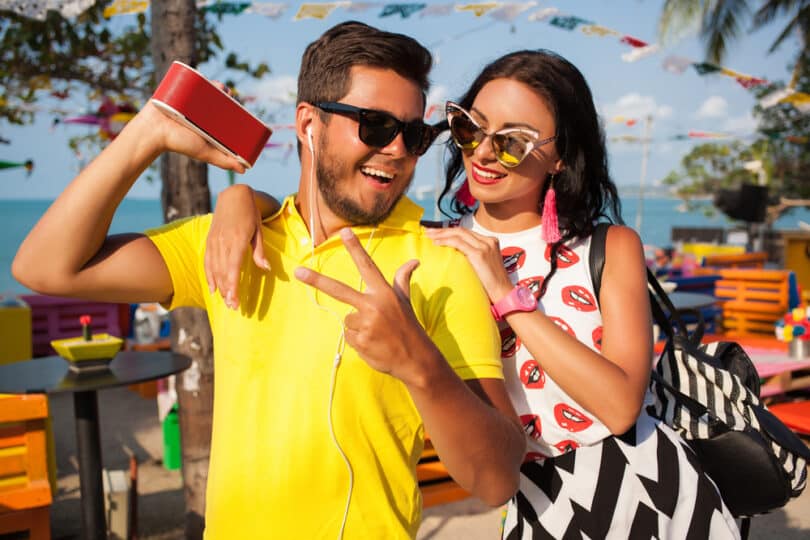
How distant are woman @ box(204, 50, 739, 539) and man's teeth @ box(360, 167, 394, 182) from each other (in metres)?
0.16

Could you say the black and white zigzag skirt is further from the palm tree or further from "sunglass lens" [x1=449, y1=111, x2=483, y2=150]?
the palm tree

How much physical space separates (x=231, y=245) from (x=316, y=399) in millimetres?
366

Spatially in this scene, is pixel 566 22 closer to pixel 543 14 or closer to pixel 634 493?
pixel 543 14

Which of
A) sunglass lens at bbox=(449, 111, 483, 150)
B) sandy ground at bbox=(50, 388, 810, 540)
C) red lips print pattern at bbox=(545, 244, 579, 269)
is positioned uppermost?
sunglass lens at bbox=(449, 111, 483, 150)

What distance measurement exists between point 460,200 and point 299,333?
3.21 ft

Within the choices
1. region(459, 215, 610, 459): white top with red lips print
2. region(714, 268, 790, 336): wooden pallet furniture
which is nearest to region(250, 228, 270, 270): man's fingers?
region(459, 215, 610, 459): white top with red lips print

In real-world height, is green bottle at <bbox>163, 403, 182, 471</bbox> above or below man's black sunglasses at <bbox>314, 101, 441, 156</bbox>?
below

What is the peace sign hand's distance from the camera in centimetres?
114

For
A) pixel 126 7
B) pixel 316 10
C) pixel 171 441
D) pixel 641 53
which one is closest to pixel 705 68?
pixel 641 53

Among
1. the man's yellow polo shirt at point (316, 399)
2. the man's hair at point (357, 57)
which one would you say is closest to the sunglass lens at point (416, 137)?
the man's hair at point (357, 57)

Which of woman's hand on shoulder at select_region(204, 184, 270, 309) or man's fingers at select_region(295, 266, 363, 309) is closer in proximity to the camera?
man's fingers at select_region(295, 266, 363, 309)

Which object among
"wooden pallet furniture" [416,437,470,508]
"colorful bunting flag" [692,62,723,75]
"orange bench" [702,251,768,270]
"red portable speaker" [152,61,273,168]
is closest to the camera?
"red portable speaker" [152,61,273,168]

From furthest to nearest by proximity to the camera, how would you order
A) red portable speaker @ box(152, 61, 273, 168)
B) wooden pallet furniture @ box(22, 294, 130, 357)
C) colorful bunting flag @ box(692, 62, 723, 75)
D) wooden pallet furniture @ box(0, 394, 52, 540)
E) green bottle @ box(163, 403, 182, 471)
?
colorful bunting flag @ box(692, 62, 723, 75) < wooden pallet furniture @ box(22, 294, 130, 357) < green bottle @ box(163, 403, 182, 471) < wooden pallet furniture @ box(0, 394, 52, 540) < red portable speaker @ box(152, 61, 273, 168)

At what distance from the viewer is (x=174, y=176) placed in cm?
378
